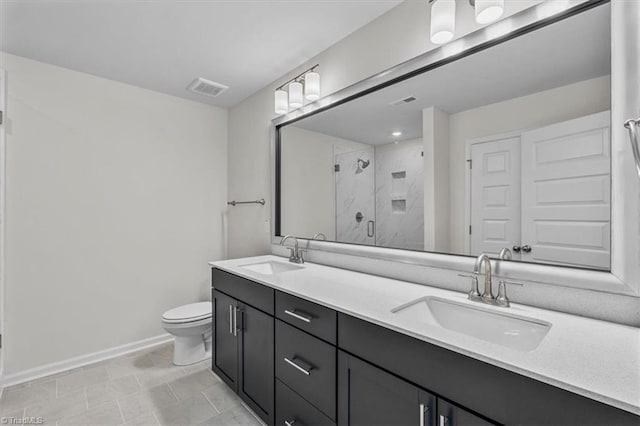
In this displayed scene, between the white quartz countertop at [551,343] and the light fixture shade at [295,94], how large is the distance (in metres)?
1.39

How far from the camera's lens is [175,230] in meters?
2.94

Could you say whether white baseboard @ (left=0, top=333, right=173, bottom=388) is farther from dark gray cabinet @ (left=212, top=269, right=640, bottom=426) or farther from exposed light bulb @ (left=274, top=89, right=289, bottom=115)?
exposed light bulb @ (left=274, top=89, right=289, bottom=115)

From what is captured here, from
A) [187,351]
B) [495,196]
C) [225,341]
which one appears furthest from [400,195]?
[187,351]

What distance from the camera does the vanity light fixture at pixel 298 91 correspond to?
2.08 m

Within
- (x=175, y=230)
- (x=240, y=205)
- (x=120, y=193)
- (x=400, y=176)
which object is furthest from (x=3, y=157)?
(x=400, y=176)

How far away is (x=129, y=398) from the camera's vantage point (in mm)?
1959

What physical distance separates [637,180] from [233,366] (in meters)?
2.12

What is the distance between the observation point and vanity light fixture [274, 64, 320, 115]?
208 cm

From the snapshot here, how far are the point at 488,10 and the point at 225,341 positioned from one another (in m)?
2.27

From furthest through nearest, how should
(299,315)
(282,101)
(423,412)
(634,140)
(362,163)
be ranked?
(282,101), (362,163), (299,315), (423,412), (634,140)

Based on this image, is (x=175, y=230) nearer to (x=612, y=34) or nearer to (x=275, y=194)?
(x=275, y=194)

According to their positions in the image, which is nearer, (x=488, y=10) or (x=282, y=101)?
(x=488, y=10)

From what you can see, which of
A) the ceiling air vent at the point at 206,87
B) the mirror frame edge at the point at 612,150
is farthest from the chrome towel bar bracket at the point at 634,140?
the ceiling air vent at the point at 206,87

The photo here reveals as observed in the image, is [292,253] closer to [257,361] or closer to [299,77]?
[257,361]
